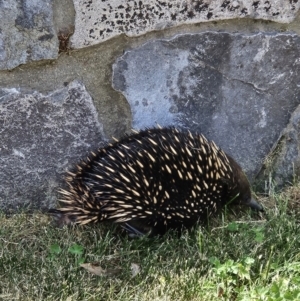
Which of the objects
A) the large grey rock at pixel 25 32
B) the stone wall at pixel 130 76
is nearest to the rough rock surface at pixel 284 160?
the stone wall at pixel 130 76

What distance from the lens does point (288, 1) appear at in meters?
2.60

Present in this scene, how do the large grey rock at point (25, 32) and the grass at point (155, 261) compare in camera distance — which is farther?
the large grey rock at point (25, 32)

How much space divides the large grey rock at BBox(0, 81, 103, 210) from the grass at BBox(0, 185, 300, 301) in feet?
0.36

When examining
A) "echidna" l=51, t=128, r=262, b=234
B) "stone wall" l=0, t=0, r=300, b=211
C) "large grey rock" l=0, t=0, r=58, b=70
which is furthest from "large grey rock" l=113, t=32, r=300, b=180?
"large grey rock" l=0, t=0, r=58, b=70

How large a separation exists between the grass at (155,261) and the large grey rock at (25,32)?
648 millimetres

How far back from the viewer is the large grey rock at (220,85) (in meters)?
2.59

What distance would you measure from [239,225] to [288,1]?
36.1 inches

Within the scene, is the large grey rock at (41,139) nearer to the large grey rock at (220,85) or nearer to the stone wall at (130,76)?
the stone wall at (130,76)

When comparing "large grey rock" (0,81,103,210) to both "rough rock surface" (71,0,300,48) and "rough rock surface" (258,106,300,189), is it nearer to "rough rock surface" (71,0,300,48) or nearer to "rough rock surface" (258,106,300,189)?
"rough rock surface" (71,0,300,48)

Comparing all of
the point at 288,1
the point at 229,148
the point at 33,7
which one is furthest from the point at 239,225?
the point at 33,7

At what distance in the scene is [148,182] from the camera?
8.29 feet

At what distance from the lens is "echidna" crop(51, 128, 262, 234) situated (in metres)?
2.52

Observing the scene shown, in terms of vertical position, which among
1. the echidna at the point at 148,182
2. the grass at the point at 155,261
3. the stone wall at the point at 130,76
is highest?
the stone wall at the point at 130,76

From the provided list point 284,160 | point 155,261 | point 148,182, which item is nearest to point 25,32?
point 148,182
